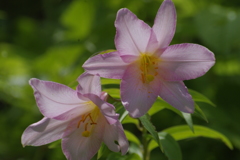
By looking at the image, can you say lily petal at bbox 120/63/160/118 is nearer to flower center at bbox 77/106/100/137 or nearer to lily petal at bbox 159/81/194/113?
lily petal at bbox 159/81/194/113

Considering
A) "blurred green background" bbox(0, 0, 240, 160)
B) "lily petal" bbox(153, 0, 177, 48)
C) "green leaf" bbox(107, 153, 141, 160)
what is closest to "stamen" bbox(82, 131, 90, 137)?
"green leaf" bbox(107, 153, 141, 160)

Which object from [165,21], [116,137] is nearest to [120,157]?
[116,137]

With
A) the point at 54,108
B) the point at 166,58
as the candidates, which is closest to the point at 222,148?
the point at 166,58

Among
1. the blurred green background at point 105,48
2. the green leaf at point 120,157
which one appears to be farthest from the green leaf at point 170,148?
the blurred green background at point 105,48

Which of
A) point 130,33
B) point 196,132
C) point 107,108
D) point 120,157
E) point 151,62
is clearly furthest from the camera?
point 196,132

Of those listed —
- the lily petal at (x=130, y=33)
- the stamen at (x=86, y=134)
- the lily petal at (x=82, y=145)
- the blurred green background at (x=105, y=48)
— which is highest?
the lily petal at (x=130, y=33)

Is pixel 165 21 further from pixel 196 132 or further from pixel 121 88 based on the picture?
pixel 196 132

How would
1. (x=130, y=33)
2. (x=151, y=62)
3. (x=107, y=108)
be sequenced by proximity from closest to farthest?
(x=107, y=108) → (x=130, y=33) → (x=151, y=62)

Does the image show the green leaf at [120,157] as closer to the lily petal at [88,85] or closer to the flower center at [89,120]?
the flower center at [89,120]
